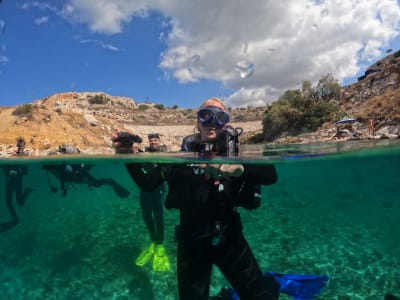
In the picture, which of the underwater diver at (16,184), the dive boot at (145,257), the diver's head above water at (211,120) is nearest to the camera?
the diver's head above water at (211,120)

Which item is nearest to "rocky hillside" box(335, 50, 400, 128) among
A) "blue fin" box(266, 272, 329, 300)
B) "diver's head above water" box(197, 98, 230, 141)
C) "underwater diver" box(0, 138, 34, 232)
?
"blue fin" box(266, 272, 329, 300)

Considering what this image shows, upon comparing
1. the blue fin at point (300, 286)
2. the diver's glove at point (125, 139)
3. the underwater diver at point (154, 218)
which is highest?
the diver's glove at point (125, 139)

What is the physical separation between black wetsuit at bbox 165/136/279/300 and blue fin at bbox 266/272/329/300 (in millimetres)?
A: 2311

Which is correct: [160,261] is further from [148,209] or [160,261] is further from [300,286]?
[300,286]

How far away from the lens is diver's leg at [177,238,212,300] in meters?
3.79

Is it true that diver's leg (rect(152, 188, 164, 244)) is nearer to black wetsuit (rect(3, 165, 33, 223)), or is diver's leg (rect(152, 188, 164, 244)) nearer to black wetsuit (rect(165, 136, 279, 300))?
black wetsuit (rect(165, 136, 279, 300))

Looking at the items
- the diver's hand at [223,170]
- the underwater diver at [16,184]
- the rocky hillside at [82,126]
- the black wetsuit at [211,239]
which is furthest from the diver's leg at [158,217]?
the underwater diver at [16,184]

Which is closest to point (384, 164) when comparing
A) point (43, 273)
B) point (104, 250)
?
point (104, 250)

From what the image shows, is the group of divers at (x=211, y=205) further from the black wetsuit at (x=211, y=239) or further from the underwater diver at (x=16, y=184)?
the underwater diver at (x=16, y=184)

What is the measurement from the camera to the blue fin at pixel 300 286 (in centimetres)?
607

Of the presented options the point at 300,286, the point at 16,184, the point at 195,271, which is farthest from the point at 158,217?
the point at 16,184

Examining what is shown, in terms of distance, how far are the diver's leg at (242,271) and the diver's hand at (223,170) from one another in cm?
81

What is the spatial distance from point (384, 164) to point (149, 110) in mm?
13509

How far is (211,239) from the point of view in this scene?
3.80 meters
